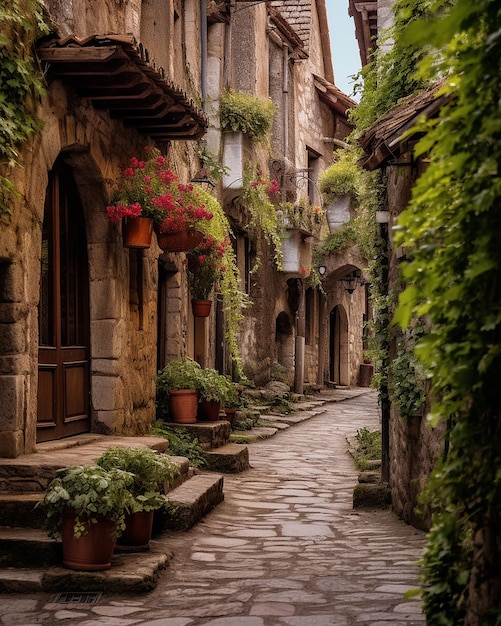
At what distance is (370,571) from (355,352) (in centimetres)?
2008

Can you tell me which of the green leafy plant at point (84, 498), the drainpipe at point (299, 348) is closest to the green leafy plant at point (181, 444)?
the green leafy plant at point (84, 498)

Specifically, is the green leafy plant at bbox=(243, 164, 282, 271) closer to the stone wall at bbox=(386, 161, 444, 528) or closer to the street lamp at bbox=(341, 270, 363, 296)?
the stone wall at bbox=(386, 161, 444, 528)

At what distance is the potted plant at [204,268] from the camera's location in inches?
382

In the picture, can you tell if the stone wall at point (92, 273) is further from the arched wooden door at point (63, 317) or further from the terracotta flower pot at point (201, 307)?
the terracotta flower pot at point (201, 307)

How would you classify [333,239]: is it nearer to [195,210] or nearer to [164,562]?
[195,210]

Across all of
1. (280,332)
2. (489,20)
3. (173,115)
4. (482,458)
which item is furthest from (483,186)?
(280,332)

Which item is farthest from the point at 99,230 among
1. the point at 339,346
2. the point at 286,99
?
the point at 339,346

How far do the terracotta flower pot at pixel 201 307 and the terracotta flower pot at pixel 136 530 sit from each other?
616 cm

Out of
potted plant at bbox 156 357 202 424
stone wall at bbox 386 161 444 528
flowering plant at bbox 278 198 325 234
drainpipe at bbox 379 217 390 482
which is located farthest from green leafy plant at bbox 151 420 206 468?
flowering plant at bbox 278 198 325 234

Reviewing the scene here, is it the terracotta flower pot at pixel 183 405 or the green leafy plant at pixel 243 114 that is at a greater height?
the green leafy plant at pixel 243 114

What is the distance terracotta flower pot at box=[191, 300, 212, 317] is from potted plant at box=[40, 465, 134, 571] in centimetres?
667

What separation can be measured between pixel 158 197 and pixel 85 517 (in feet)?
12.3

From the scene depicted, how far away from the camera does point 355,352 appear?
25.4 m

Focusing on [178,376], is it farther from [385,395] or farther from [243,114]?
[243,114]
